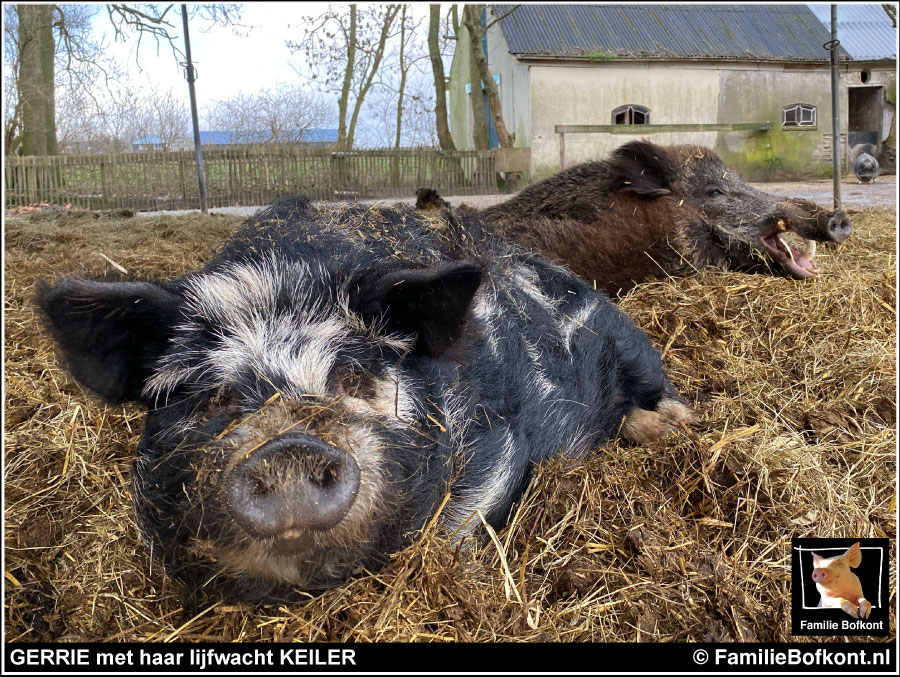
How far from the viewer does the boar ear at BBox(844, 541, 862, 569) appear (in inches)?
83.7

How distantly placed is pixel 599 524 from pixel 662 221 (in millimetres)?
3315

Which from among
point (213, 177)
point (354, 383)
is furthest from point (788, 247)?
point (213, 177)

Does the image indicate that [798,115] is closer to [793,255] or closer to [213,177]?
[793,255]

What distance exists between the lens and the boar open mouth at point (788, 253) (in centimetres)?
513

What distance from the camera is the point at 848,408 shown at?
10.8 feet

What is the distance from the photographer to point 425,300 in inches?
80.6

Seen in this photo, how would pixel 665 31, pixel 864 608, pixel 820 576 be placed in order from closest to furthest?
pixel 864 608, pixel 820 576, pixel 665 31

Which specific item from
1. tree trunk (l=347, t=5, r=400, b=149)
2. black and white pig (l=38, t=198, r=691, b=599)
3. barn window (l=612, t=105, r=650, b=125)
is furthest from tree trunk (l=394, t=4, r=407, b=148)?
black and white pig (l=38, t=198, r=691, b=599)

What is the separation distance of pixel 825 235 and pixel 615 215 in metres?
1.54

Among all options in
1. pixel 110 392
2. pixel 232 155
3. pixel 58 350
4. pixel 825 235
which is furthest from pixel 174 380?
pixel 232 155

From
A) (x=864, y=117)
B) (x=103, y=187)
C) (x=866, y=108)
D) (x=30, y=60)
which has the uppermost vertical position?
(x=866, y=108)

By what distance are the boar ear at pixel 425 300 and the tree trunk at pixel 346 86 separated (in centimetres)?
900

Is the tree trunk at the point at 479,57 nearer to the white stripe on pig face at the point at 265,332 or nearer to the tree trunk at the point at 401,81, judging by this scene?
the tree trunk at the point at 401,81

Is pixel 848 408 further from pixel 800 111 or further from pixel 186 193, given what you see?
pixel 800 111
